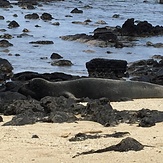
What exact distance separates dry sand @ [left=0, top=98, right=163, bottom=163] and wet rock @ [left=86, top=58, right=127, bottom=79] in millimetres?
7341

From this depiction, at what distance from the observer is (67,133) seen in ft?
21.5

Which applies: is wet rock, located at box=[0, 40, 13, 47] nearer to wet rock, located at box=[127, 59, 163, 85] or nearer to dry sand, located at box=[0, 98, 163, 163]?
wet rock, located at box=[127, 59, 163, 85]

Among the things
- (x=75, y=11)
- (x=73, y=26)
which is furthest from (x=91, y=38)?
(x=75, y=11)

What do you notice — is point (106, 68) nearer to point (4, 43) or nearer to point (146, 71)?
point (146, 71)

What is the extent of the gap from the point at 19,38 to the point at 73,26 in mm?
6502

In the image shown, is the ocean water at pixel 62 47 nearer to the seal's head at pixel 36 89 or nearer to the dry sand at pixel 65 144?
the seal's head at pixel 36 89

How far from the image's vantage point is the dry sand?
5.12 metres

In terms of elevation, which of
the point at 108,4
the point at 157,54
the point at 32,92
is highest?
the point at 32,92

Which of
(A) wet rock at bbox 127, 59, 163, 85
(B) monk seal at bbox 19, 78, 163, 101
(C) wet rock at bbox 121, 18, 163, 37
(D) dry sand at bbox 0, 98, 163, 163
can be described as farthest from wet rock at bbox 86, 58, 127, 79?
(C) wet rock at bbox 121, 18, 163, 37

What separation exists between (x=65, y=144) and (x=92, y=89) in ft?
14.6

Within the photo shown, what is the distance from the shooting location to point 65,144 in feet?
19.2

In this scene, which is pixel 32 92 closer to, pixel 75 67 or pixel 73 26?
pixel 75 67

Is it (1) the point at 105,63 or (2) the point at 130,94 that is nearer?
(2) the point at 130,94

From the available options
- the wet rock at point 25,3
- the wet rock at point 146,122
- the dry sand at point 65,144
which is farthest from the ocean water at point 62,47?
the dry sand at point 65,144
